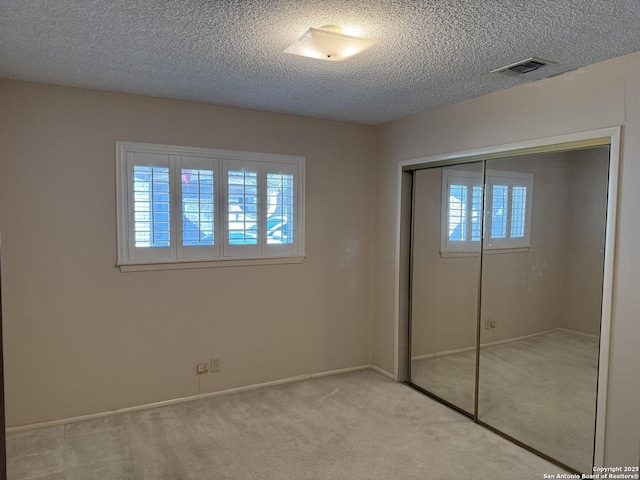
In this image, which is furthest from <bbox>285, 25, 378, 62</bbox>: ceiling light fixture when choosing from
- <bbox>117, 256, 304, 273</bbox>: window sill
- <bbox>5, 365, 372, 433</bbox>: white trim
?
<bbox>5, 365, 372, 433</bbox>: white trim

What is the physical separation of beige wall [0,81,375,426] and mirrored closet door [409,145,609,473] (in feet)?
2.81

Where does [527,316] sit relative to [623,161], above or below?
below

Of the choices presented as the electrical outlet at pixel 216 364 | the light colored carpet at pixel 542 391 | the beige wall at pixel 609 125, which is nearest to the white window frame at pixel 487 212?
the beige wall at pixel 609 125

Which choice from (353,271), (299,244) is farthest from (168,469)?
(353,271)

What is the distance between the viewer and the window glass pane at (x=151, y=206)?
3381 millimetres

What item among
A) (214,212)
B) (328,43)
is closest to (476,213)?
(328,43)

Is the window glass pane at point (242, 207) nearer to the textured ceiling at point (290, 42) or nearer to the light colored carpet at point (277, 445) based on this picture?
the textured ceiling at point (290, 42)

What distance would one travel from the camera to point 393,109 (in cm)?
371

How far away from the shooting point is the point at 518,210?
3.15 m

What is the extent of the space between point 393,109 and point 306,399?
2562mm

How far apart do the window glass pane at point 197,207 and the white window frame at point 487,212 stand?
6.47 feet

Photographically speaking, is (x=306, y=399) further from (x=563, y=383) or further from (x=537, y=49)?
(x=537, y=49)

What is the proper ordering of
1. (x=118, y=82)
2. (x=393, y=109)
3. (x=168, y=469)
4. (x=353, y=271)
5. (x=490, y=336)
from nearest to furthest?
1. (x=168, y=469)
2. (x=118, y=82)
3. (x=490, y=336)
4. (x=393, y=109)
5. (x=353, y=271)

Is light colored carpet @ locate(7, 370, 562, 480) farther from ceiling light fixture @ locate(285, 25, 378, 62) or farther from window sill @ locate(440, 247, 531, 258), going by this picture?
ceiling light fixture @ locate(285, 25, 378, 62)
